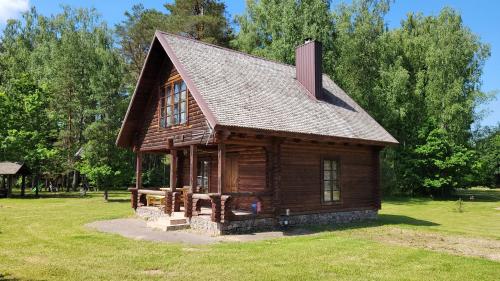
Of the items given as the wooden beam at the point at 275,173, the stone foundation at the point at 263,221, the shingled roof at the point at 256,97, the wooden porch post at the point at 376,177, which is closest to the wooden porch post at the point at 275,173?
the wooden beam at the point at 275,173

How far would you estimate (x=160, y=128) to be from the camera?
18.7 m

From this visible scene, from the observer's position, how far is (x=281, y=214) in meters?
15.7

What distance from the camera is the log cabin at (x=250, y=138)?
576 inches

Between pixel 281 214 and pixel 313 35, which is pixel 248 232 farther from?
pixel 313 35

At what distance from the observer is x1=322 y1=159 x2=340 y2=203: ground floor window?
1767 cm

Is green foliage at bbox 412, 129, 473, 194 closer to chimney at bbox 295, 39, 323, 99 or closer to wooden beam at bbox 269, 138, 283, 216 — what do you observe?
chimney at bbox 295, 39, 323, 99

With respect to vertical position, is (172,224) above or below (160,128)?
below

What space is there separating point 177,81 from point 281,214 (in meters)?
7.00

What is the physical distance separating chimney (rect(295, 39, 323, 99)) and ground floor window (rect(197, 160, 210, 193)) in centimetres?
617

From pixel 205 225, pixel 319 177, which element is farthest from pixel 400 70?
pixel 205 225

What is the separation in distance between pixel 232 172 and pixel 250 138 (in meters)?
4.04

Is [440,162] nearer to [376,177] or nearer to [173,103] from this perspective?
[376,177]

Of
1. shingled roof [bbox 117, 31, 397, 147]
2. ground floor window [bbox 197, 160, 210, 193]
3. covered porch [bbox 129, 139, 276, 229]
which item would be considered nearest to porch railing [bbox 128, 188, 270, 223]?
covered porch [bbox 129, 139, 276, 229]

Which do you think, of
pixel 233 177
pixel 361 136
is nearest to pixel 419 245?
pixel 361 136
